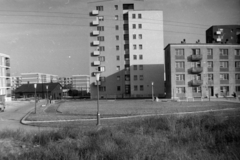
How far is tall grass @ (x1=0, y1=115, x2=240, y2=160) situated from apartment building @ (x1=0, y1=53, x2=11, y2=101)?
2278 inches

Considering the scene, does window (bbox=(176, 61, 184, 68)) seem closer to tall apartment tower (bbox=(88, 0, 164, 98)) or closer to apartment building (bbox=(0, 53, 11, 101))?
tall apartment tower (bbox=(88, 0, 164, 98))

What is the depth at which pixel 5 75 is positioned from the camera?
63.0 metres

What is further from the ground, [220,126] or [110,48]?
[110,48]

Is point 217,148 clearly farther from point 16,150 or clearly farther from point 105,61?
point 105,61

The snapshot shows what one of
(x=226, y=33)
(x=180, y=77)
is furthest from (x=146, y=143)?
(x=226, y=33)

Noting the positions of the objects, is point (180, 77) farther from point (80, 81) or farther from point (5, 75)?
point (80, 81)

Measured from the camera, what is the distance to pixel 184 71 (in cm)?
5006

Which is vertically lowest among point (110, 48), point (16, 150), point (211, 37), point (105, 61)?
point (16, 150)

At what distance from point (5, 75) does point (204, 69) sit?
190ft

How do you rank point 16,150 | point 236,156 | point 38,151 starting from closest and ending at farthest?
1. point 236,156
2. point 38,151
3. point 16,150

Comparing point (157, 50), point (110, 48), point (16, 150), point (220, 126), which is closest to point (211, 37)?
point (157, 50)

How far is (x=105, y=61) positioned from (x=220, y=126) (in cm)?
5450

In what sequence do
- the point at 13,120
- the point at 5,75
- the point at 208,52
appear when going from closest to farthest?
1. the point at 13,120
2. the point at 208,52
3. the point at 5,75

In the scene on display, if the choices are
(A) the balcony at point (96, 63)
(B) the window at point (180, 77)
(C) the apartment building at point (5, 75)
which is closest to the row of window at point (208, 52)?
(B) the window at point (180, 77)
